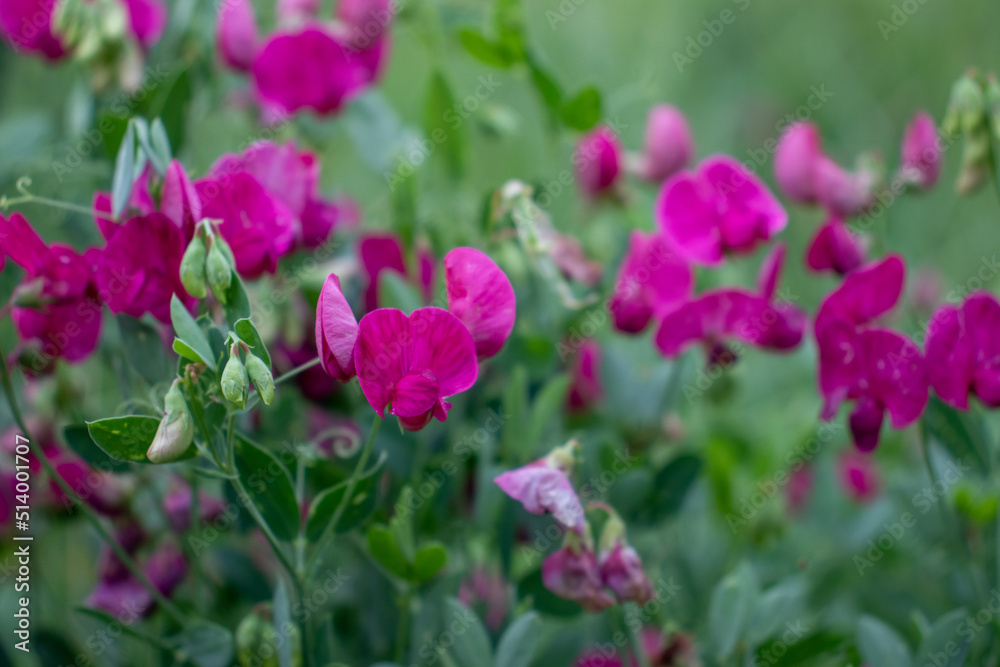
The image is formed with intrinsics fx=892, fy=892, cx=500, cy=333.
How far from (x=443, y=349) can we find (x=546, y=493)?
6.4 inches

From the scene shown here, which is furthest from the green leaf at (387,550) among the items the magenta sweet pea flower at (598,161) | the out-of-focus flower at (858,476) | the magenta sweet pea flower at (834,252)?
the out-of-focus flower at (858,476)

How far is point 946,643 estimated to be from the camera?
2.90 ft

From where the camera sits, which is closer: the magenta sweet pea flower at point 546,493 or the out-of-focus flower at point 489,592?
the magenta sweet pea flower at point 546,493

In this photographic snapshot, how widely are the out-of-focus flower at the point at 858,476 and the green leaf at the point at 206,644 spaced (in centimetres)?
100

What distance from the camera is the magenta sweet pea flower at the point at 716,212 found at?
0.99 metres

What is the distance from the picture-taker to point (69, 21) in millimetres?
1031

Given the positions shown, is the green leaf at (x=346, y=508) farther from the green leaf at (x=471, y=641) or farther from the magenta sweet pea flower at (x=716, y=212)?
the magenta sweet pea flower at (x=716, y=212)

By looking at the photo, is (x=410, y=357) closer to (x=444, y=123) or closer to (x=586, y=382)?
(x=444, y=123)

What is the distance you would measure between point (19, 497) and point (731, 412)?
1028 mm

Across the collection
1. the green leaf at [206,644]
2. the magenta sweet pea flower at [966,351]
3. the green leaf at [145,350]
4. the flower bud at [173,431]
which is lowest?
the green leaf at [206,644]

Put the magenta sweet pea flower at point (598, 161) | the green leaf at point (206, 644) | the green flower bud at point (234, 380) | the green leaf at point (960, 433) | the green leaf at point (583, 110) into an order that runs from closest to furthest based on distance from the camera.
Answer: the green flower bud at point (234, 380) < the green leaf at point (206, 644) < the green leaf at point (960, 433) < the green leaf at point (583, 110) < the magenta sweet pea flower at point (598, 161)

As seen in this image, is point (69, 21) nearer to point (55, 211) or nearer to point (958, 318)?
point (55, 211)

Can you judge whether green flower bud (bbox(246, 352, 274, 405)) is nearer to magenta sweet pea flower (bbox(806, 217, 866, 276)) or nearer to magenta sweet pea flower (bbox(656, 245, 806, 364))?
magenta sweet pea flower (bbox(656, 245, 806, 364))

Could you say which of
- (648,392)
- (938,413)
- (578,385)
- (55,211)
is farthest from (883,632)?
(55,211)
